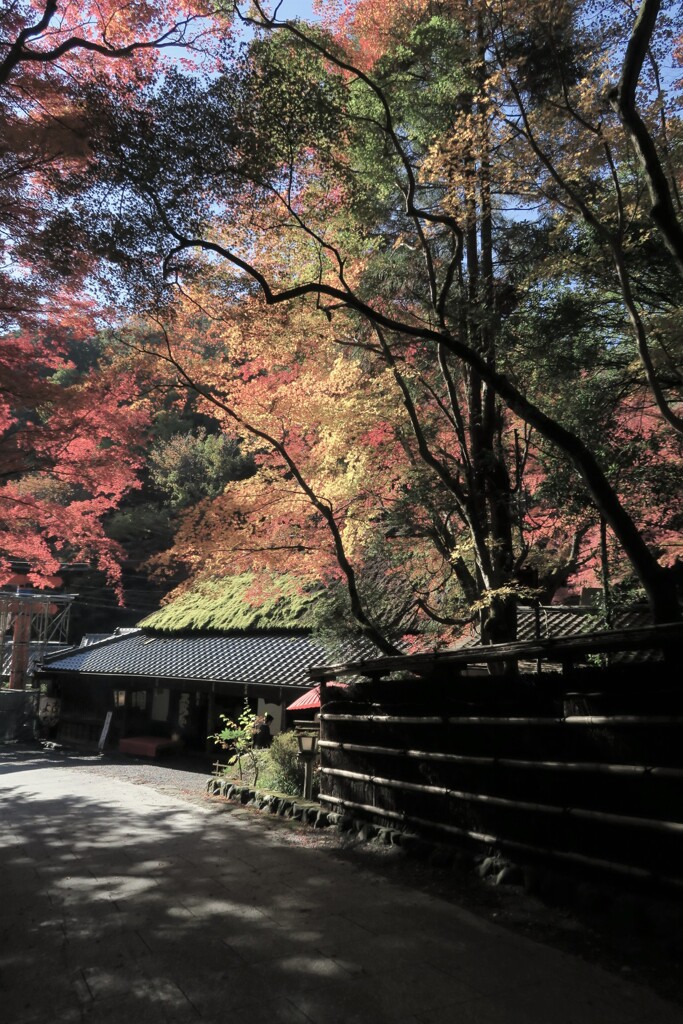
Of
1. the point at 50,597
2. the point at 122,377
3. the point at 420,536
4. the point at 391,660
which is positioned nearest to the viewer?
the point at 391,660

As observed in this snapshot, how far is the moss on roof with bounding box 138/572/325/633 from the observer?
60.2 feet

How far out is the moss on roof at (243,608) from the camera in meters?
18.4

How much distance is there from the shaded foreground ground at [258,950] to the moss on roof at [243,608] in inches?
348

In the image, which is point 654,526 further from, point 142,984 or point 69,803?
point 69,803

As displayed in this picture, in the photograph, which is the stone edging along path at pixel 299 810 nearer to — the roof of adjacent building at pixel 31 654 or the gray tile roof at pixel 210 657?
the gray tile roof at pixel 210 657

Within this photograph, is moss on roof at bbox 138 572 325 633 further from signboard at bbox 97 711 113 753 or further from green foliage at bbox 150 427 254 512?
green foliage at bbox 150 427 254 512

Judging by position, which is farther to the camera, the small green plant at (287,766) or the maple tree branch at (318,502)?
the small green plant at (287,766)

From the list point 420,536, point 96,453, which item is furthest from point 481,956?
point 96,453

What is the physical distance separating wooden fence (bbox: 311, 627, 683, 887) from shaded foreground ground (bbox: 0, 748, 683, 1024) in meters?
0.81

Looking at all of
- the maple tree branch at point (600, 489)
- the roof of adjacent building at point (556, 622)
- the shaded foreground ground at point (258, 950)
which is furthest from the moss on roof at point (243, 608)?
the maple tree branch at point (600, 489)

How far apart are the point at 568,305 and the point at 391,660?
15.9 ft

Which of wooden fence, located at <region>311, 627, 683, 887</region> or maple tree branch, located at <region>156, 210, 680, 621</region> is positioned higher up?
maple tree branch, located at <region>156, 210, 680, 621</region>

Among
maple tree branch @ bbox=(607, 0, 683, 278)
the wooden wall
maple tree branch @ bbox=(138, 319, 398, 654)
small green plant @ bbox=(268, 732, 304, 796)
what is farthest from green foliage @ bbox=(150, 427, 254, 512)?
maple tree branch @ bbox=(607, 0, 683, 278)

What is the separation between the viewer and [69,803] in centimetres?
1214
